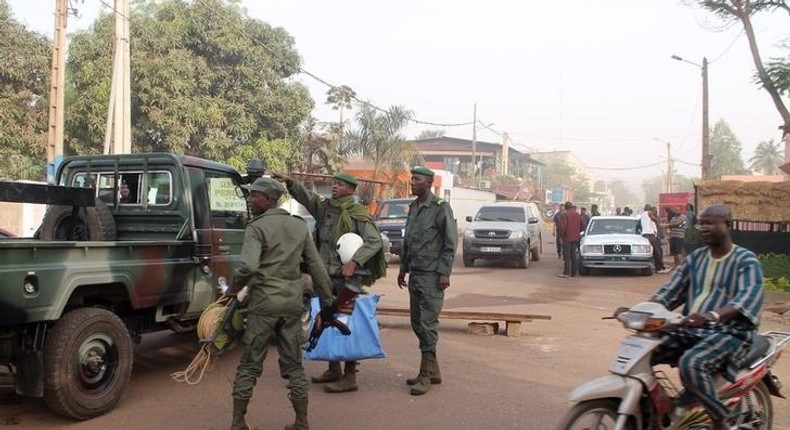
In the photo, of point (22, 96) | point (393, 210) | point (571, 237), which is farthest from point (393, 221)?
point (22, 96)

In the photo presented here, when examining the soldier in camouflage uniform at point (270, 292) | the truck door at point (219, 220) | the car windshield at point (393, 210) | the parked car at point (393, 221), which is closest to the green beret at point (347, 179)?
the soldier in camouflage uniform at point (270, 292)

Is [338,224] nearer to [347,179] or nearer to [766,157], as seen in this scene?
[347,179]

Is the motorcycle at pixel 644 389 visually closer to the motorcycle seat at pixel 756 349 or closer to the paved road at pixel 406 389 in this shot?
the motorcycle seat at pixel 756 349

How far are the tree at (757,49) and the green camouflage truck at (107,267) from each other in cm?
1156

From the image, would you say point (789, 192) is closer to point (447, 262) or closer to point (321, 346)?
point (447, 262)

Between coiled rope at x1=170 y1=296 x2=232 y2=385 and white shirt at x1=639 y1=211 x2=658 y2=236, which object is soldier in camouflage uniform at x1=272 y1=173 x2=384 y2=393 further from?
white shirt at x1=639 y1=211 x2=658 y2=236

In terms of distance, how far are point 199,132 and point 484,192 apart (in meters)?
25.4

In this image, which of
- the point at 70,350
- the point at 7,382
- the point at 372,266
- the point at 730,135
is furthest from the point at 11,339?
the point at 730,135

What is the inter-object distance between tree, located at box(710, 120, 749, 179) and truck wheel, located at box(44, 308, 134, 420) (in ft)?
281

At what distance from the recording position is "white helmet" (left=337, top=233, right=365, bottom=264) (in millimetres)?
5367

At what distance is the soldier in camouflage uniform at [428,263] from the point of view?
5.69 m

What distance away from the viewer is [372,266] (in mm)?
5746

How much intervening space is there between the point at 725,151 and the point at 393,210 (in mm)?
76539

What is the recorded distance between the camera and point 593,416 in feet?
11.7
